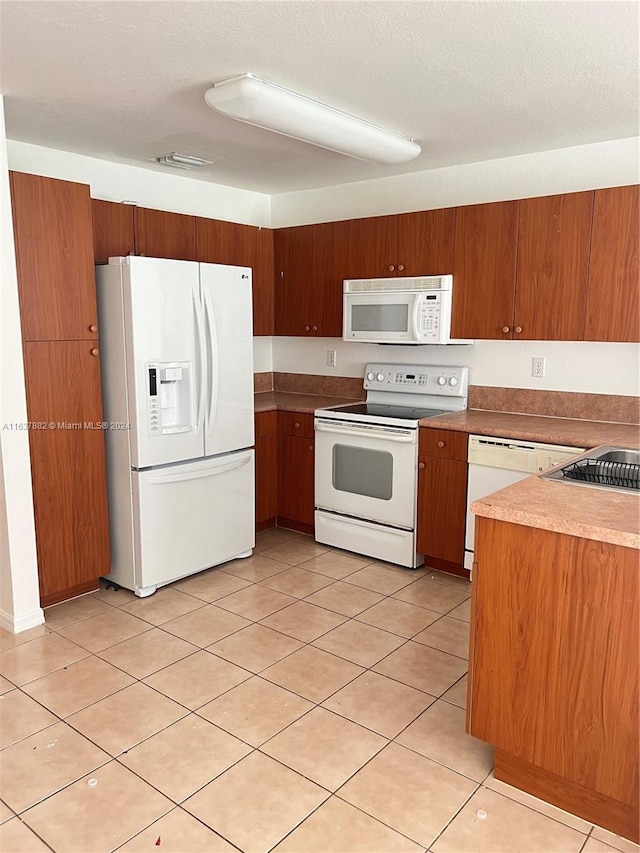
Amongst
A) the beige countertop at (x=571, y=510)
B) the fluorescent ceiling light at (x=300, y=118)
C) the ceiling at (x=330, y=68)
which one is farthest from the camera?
the fluorescent ceiling light at (x=300, y=118)

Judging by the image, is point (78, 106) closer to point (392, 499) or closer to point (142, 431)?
point (142, 431)

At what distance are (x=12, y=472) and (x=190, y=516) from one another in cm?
98

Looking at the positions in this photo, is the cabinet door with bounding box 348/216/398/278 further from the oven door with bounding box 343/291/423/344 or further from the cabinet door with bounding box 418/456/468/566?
the cabinet door with bounding box 418/456/468/566

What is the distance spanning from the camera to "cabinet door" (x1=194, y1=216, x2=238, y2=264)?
4.10 m

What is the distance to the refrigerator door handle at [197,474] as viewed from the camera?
11.2 feet

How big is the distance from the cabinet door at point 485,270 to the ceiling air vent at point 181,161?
1.59m

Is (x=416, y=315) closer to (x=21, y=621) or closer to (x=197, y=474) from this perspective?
(x=197, y=474)

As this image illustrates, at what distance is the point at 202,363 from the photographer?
355cm

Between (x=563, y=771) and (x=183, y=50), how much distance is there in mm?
2668

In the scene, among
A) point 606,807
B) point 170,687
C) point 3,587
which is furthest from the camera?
point 3,587

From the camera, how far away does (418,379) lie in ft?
13.8

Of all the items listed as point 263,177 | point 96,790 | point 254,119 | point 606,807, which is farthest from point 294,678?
point 263,177

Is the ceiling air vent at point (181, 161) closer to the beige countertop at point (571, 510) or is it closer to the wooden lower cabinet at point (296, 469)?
the wooden lower cabinet at point (296, 469)

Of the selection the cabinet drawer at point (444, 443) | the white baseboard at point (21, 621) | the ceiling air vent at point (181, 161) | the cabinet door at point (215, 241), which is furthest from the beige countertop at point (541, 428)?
the white baseboard at point (21, 621)
